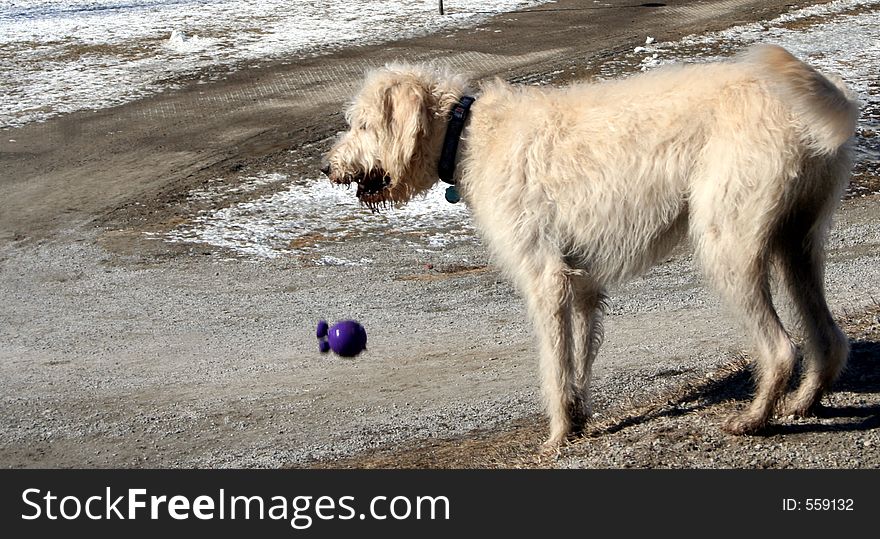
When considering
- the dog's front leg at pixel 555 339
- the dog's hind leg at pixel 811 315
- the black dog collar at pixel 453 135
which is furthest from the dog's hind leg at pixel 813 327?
the black dog collar at pixel 453 135

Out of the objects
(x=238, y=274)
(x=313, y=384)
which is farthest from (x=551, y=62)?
(x=313, y=384)

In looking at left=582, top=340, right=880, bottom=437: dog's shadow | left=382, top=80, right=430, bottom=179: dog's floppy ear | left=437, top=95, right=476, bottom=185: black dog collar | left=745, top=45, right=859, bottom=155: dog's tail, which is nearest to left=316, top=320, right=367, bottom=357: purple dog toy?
left=382, top=80, right=430, bottom=179: dog's floppy ear

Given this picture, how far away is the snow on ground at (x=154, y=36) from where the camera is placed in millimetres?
17484

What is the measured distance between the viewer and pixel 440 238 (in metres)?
11.2

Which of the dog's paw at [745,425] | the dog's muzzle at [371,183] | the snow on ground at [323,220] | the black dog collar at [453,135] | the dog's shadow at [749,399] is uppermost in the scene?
the black dog collar at [453,135]

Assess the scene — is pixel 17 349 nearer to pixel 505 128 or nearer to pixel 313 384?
pixel 313 384

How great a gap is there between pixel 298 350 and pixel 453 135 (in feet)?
9.16

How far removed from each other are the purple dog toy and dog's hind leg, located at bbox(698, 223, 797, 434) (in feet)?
9.41

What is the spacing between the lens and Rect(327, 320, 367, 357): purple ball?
7.46m

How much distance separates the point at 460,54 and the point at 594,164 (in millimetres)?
14054

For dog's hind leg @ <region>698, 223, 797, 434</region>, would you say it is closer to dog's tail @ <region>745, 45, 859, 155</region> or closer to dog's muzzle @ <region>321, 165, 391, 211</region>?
dog's tail @ <region>745, 45, 859, 155</region>

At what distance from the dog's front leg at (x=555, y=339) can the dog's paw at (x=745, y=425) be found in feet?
2.82

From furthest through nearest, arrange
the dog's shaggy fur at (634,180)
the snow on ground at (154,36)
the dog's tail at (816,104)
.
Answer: the snow on ground at (154,36), the dog's shaggy fur at (634,180), the dog's tail at (816,104)

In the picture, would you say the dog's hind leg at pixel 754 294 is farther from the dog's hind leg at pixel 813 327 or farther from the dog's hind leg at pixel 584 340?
the dog's hind leg at pixel 584 340
